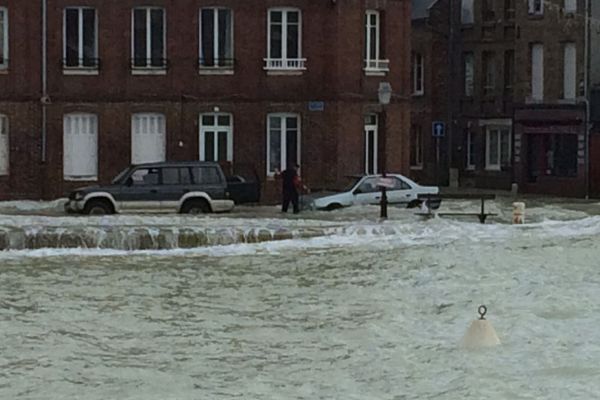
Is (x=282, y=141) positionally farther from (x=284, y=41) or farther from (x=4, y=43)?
(x=4, y=43)

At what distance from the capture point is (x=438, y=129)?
5888 centimetres

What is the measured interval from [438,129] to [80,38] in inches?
803

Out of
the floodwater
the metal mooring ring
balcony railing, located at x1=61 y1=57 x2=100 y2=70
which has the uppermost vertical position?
balcony railing, located at x1=61 y1=57 x2=100 y2=70

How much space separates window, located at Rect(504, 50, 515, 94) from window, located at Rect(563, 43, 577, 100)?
14.6ft

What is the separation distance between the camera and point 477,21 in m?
61.7

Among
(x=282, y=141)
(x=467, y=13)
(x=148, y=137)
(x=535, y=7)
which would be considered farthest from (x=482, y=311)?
(x=467, y=13)

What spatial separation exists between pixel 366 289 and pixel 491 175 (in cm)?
3664

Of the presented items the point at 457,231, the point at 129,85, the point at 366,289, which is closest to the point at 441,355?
the point at 366,289

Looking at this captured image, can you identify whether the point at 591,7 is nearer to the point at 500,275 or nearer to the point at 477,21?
the point at 477,21

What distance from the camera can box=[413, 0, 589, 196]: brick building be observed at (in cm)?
5553

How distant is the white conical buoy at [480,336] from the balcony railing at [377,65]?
25.8 meters

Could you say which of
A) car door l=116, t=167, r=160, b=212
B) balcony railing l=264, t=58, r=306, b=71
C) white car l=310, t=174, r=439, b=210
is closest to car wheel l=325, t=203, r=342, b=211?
white car l=310, t=174, r=439, b=210

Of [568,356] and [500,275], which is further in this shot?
[500,275]

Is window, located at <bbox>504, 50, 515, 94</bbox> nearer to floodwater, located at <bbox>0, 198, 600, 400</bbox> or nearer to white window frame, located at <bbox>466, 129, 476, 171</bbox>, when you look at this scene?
white window frame, located at <bbox>466, 129, 476, 171</bbox>
